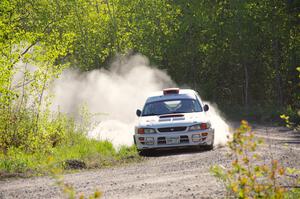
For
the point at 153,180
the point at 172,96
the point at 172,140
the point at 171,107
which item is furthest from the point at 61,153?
the point at 153,180

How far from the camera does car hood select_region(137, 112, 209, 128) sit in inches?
736

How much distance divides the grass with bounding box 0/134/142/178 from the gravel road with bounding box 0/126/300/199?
77cm

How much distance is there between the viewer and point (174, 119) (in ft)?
62.5

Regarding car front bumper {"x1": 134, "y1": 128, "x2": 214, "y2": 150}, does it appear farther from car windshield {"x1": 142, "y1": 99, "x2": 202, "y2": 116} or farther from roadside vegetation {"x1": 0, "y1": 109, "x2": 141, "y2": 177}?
car windshield {"x1": 142, "y1": 99, "x2": 202, "y2": 116}

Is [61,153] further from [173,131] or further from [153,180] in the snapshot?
[153,180]

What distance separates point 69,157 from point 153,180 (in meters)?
Result: 5.31

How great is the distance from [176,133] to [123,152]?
1597mm

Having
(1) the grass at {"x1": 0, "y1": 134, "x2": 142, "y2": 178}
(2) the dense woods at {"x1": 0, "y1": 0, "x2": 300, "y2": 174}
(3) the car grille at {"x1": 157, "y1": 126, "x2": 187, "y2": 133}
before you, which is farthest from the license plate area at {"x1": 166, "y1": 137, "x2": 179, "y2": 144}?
(2) the dense woods at {"x1": 0, "y1": 0, "x2": 300, "y2": 174}

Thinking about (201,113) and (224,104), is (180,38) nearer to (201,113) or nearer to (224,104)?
(224,104)

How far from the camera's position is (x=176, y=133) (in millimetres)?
18531

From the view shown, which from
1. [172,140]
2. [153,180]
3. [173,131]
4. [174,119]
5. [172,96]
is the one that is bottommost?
[153,180]

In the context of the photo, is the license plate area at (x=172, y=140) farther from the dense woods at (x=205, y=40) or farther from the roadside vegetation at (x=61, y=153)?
the dense woods at (x=205, y=40)

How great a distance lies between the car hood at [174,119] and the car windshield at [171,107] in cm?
47

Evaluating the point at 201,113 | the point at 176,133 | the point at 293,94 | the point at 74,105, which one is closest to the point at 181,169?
the point at 176,133
